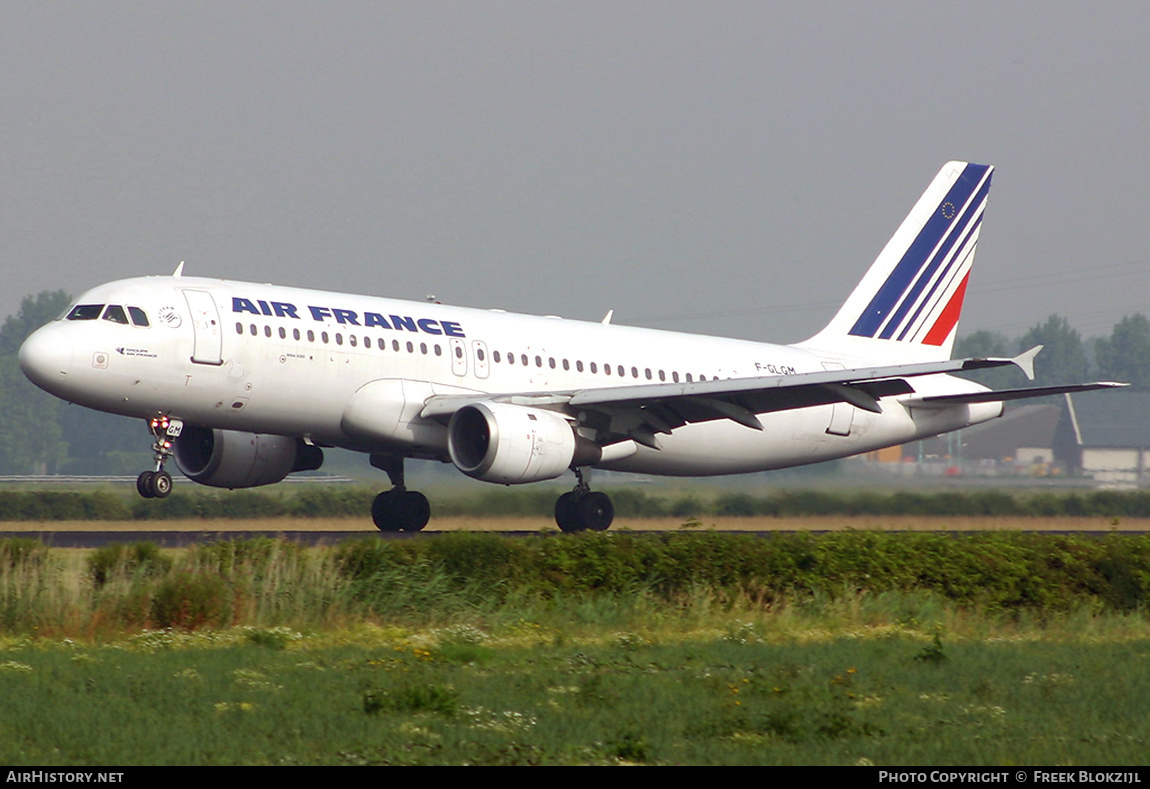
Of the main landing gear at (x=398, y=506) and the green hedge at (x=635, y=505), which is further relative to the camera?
the green hedge at (x=635, y=505)

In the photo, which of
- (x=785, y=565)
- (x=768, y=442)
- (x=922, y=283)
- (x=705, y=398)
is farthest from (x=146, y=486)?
(x=922, y=283)

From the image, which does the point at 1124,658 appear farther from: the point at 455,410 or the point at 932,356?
the point at 932,356

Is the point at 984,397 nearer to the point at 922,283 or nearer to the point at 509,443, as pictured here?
the point at 922,283

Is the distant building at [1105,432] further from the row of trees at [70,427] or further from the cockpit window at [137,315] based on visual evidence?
the cockpit window at [137,315]

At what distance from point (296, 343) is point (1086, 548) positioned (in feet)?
42.7

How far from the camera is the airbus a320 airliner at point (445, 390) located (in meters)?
23.7

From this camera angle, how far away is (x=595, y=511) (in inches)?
1101

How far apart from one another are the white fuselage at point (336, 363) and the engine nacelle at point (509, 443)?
2.58ft

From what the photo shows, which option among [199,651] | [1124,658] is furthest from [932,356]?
[199,651]

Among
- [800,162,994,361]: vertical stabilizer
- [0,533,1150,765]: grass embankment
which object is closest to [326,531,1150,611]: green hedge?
[0,533,1150,765]: grass embankment

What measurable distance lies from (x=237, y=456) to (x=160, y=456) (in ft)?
9.09

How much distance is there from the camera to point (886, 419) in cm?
3138

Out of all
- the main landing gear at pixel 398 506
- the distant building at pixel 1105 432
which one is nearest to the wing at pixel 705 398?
the main landing gear at pixel 398 506

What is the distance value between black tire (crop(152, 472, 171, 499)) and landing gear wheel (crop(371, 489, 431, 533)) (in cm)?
505
